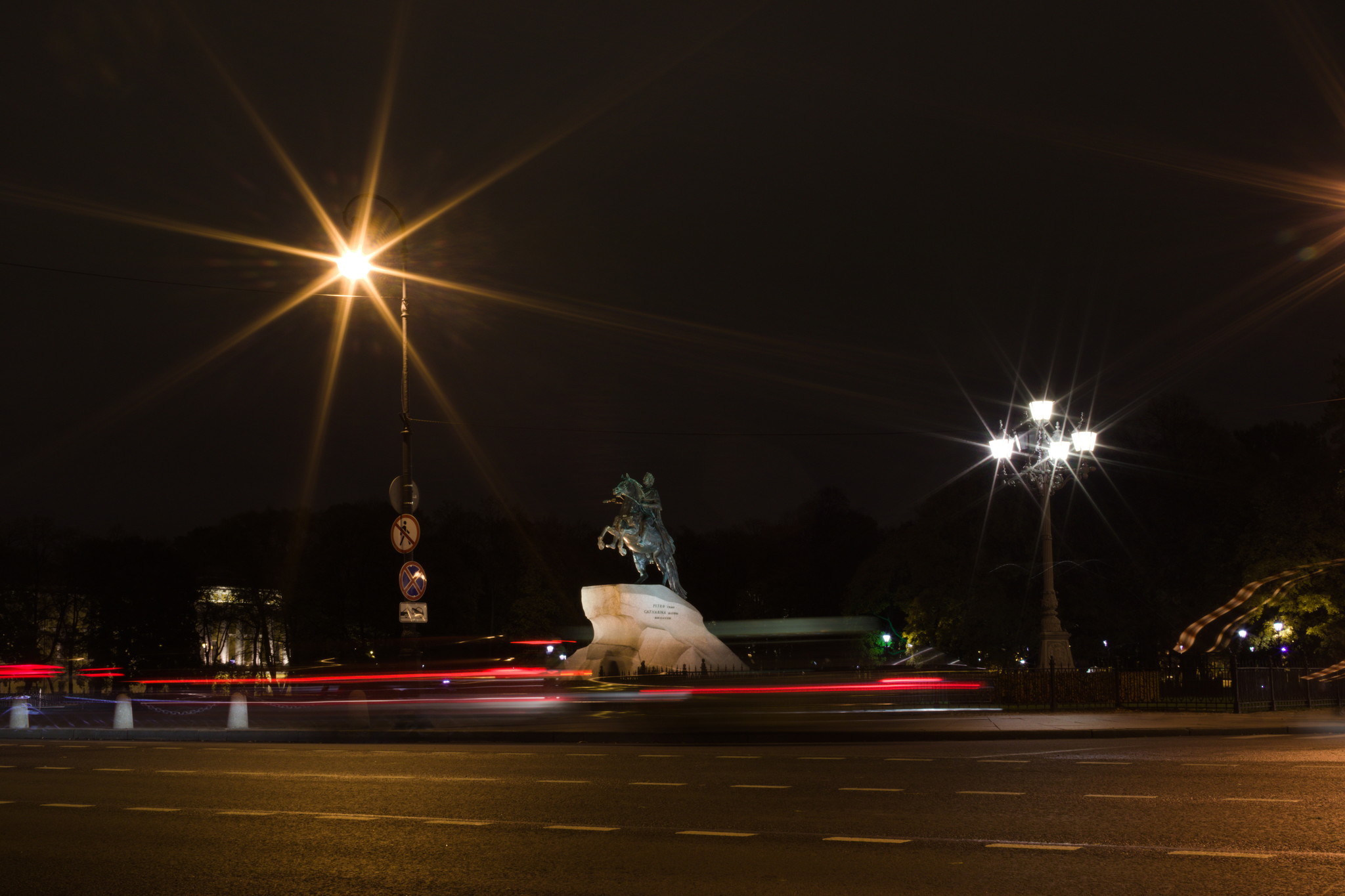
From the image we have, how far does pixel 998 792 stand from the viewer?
41.9 ft

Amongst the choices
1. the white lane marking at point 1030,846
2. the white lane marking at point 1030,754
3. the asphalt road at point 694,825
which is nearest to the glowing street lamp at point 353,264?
the asphalt road at point 694,825

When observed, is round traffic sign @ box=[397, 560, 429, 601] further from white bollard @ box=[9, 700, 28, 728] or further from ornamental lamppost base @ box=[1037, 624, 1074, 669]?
ornamental lamppost base @ box=[1037, 624, 1074, 669]

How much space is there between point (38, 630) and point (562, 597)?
3491 centimetres

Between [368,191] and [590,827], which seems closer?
[590,827]

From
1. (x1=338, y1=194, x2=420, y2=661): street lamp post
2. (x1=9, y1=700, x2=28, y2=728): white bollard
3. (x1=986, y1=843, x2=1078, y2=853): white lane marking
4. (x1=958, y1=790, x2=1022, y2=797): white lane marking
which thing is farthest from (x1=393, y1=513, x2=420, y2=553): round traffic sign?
(x1=986, y1=843, x2=1078, y2=853): white lane marking

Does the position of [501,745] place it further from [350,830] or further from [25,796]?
[350,830]

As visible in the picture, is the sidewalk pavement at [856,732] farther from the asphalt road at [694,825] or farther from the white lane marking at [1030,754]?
the asphalt road at [694,825]

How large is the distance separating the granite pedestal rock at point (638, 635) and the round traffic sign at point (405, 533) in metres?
28.0

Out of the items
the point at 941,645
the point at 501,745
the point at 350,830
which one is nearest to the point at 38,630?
the point at 941,645

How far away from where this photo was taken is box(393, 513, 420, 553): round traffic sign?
2336 cm

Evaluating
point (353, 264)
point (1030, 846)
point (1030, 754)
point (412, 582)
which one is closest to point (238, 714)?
point (412, 582)

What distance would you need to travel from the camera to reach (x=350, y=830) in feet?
35.1

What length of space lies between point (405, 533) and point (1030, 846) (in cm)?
1622

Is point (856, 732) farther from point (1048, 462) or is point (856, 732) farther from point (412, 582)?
point (1048, 462)
